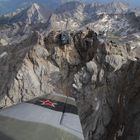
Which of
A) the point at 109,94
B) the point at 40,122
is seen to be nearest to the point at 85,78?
the point at 109,94

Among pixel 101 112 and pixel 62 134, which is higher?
pixel 62 134

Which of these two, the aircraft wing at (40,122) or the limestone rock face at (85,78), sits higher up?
the aircraft wing at (40,122)

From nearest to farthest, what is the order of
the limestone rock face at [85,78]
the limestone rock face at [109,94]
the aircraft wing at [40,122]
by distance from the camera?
the aircraft wing at [40,122] → the limestone rock face at [109,94] → the limestone rock face at [85,78]

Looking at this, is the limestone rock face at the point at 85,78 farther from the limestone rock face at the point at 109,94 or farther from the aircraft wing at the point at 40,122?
the aircraft wing at the point at 40,122

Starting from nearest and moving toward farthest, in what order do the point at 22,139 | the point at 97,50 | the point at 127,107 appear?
the point at 22,139
the point at 127,107
the point at 97,50

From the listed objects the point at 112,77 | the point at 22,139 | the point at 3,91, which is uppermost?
the point at 22,139

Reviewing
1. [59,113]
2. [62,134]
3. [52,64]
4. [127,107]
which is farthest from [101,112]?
[62,134]

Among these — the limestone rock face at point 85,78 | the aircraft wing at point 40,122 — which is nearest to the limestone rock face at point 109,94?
the limestone rock face at point 85,78

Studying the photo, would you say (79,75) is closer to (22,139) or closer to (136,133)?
(136,133)
